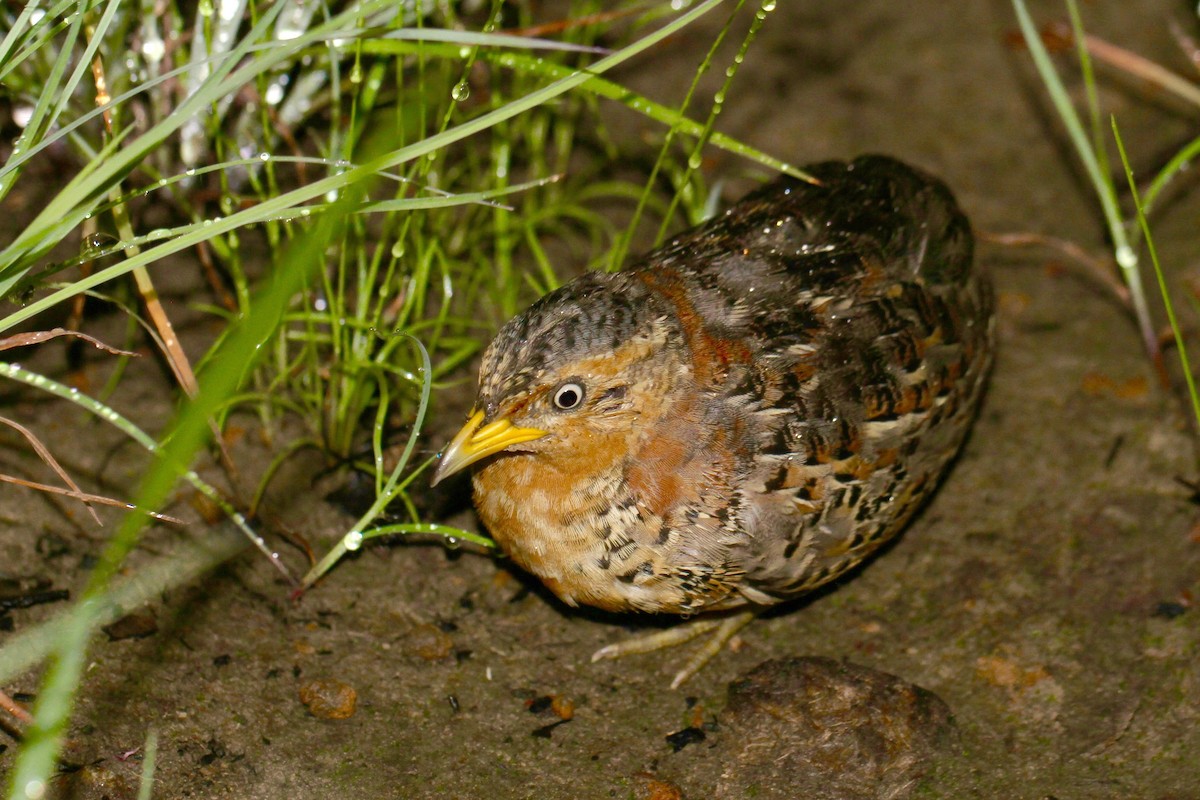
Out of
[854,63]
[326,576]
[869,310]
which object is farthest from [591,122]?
[326,576]

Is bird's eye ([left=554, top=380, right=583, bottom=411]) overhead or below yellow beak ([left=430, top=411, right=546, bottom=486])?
overhead

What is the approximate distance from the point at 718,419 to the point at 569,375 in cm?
48

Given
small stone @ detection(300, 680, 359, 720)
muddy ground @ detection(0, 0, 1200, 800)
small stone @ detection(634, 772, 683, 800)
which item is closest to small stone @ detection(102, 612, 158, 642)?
muddy ground @ detection(0, 0, 1200, 800)

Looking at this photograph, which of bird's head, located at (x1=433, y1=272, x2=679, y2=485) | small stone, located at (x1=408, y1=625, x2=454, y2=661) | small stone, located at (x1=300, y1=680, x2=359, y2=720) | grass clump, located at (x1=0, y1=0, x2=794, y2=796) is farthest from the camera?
small stone, located at (x1=408, y1=625, x2=454, y2=661)

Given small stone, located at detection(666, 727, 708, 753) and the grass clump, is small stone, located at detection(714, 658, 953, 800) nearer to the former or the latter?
small stone, located at detection(666, 727, 708, 753)

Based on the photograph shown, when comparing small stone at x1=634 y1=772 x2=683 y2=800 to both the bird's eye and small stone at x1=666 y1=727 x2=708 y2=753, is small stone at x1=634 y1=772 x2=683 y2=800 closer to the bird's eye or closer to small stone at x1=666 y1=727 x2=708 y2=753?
small stone at x1=666 y1=727 x2=708 y2=753

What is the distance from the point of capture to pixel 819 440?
3.52 meters

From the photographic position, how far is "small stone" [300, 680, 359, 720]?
3447 millimetres

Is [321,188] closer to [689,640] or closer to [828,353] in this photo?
[828,353]

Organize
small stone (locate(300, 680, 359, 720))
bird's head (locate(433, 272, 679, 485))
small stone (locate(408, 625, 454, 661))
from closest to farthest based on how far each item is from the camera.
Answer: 1. bird's head (locate(433, 272, 679, 485))
2. small stone (locate(300, 680, 359, 720))
3. small stone (locate(408, 625, 454, 661))

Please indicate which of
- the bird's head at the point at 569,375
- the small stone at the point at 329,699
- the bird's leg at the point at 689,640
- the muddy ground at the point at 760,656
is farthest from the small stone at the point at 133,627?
the bird's leg at the point at 689,640

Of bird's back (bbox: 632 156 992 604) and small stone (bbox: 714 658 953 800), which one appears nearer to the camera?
small stone (bbox: 714 658 953 800)

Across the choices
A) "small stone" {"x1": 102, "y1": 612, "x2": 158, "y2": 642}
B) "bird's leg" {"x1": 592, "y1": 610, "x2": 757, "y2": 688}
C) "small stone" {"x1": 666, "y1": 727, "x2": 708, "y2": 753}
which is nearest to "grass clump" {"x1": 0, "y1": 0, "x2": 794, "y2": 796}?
"small stone" {"x1": 102, "y1": 612, "x2": 158, "y2": 642}

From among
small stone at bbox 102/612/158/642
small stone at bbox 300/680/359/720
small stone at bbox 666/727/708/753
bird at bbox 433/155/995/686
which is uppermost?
bird at bbox 433/155/995/686
